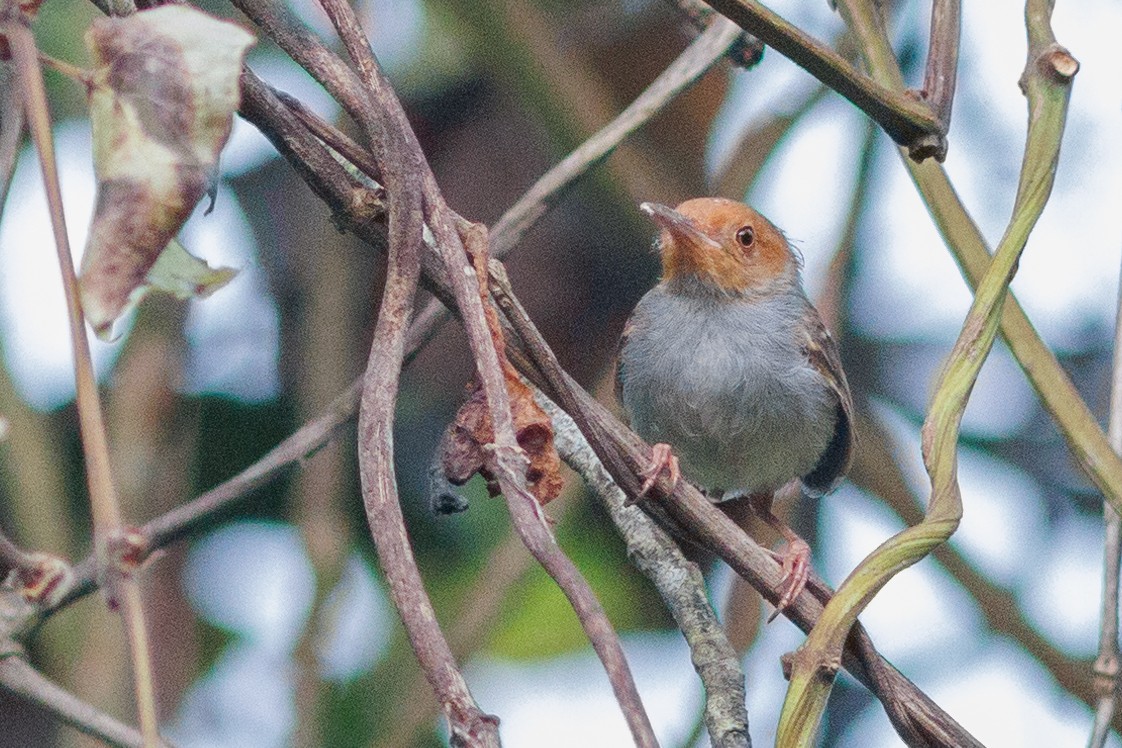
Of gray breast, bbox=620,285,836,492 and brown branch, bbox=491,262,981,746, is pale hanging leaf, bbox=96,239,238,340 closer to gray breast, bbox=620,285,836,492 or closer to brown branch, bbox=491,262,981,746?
brown branch, bbox=491,262,981,746

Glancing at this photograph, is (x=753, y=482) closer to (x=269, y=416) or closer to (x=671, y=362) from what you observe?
(x=671, y=362)

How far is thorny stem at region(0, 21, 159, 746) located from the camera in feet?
3.07

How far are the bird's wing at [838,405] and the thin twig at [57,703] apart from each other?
8.78ft

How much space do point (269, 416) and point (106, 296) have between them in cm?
375

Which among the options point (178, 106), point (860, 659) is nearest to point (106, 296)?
point (178, 106)

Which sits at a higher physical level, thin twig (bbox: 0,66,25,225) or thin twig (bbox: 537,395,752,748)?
thin twig (bbox: 537,395,752,748)

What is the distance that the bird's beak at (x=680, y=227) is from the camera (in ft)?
12.9

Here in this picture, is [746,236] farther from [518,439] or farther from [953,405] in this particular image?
[518,439]

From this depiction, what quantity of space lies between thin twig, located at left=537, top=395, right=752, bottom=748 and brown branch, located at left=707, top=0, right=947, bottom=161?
28.9 inches

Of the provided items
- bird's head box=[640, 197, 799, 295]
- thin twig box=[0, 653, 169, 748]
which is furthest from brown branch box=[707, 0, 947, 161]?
bird's head box=[640, 197, 799, 295]

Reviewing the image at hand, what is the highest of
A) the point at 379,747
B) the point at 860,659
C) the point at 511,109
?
the point at 511,109

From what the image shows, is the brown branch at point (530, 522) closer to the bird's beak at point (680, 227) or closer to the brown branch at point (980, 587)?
the bird's beak at point (680, 227)

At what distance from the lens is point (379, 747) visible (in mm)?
3883

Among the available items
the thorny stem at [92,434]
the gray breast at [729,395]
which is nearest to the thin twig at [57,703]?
the thorny stem at [92,434]
